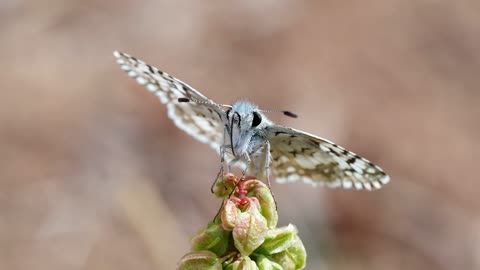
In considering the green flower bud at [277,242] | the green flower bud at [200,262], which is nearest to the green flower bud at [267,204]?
the green flower bud at [277,242]

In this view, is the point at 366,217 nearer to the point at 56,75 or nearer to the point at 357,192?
the point at 357,192

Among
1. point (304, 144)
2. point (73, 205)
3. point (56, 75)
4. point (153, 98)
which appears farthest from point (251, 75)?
point (304, 144)

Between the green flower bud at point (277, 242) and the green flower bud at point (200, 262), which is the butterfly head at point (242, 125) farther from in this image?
the green flower bud at point (200, 262)

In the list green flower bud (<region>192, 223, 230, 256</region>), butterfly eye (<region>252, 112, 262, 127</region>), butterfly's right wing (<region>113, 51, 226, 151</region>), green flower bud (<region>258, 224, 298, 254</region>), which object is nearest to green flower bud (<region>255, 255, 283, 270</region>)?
green flower bud (<region>258, 224, 298, 254</region>)

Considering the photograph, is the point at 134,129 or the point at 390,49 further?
the point at 390,49

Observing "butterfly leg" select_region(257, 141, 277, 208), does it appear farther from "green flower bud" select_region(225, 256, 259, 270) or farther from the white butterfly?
"green flower bud" select_region(225, 256, 259, 270)

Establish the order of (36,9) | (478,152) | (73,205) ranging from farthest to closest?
(36,9), (478,152), (73,205)

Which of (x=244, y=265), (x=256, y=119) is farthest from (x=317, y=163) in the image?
(x=244, y=265)

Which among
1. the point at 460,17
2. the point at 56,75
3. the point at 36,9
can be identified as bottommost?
the point at 56,75
